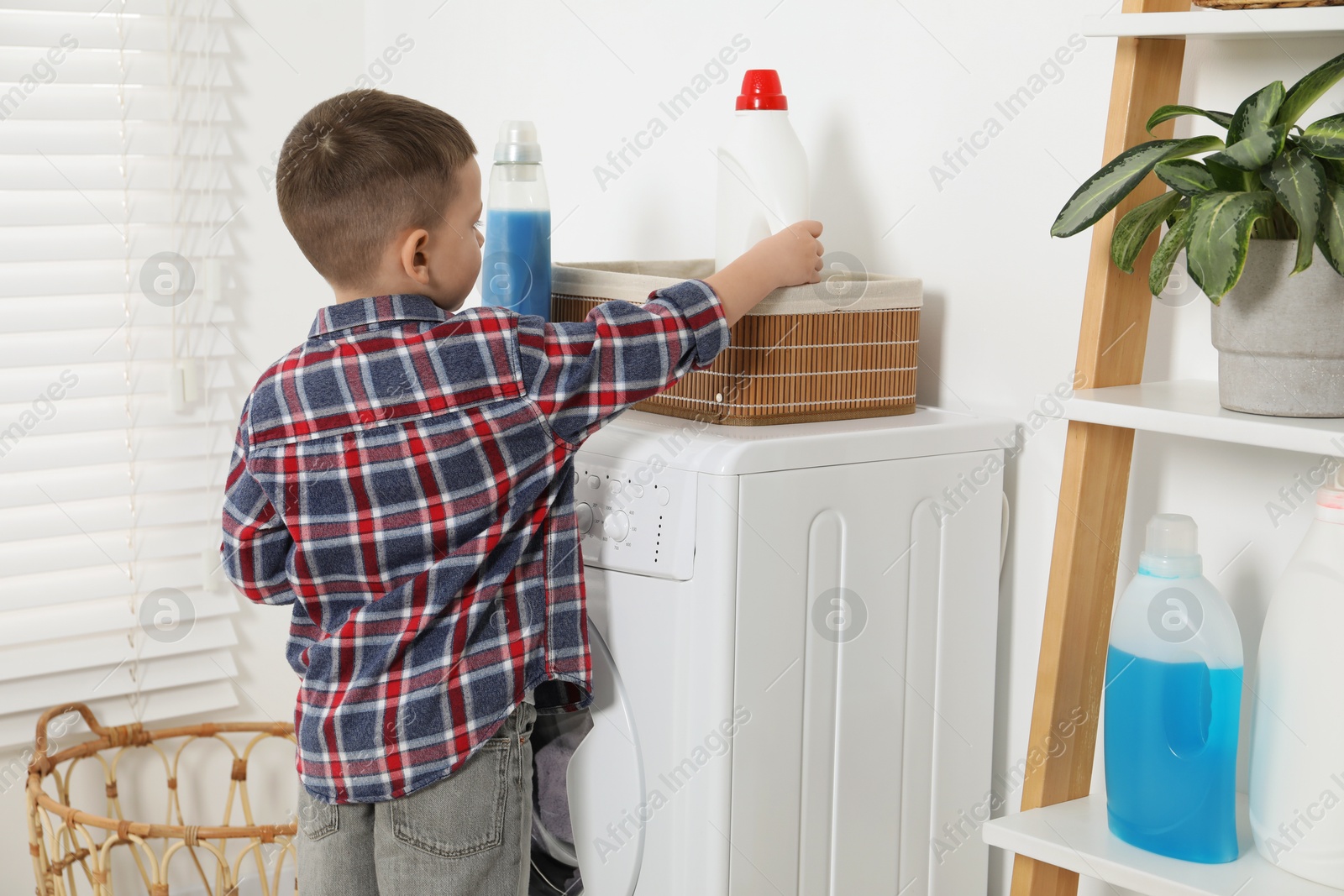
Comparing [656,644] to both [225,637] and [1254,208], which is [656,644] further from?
[225,637]

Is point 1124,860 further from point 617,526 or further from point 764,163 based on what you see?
point 764,163

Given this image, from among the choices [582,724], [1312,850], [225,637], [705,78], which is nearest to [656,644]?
[582,724]

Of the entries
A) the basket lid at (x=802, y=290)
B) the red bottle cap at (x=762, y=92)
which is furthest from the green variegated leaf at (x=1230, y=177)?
the red bottle cap at (x=762, y=92)

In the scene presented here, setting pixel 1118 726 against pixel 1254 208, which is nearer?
pixel 1254 208

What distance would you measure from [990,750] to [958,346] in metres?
0.43

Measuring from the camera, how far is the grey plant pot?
85 centimetres

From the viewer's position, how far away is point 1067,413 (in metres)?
0.98

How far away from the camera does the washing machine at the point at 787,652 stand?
102 centimetres

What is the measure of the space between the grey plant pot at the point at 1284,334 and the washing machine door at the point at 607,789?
59cm

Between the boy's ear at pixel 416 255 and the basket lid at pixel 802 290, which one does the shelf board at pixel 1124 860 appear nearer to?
the basket lid at pixel 802 290

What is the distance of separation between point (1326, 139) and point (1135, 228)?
0.17 m

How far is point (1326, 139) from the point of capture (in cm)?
80

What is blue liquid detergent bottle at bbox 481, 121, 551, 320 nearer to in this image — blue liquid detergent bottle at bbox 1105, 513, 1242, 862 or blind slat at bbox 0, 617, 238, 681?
blue liquid detergent bottle at bbox 1105, 513, 1242, 862

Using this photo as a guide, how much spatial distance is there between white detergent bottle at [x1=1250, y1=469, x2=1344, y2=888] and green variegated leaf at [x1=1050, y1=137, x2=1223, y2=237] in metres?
0.27
